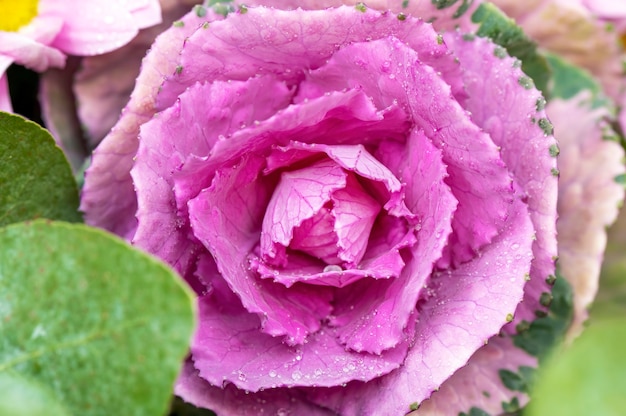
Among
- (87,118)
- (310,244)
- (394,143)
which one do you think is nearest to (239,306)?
(310,244)

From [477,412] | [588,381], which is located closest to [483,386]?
[477,412]

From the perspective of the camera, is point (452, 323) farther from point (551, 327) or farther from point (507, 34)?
point (507, 34)

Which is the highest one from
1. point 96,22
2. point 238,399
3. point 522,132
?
point 522,132

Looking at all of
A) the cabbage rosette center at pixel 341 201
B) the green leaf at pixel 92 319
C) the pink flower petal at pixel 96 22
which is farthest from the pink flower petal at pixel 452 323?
the pink flower petal at pixel 96 22

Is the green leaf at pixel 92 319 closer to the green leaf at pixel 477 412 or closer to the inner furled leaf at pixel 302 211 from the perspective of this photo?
the inner furled leaf at pixel 302 211

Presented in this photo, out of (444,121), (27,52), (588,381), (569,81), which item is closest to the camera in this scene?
(588,381)
